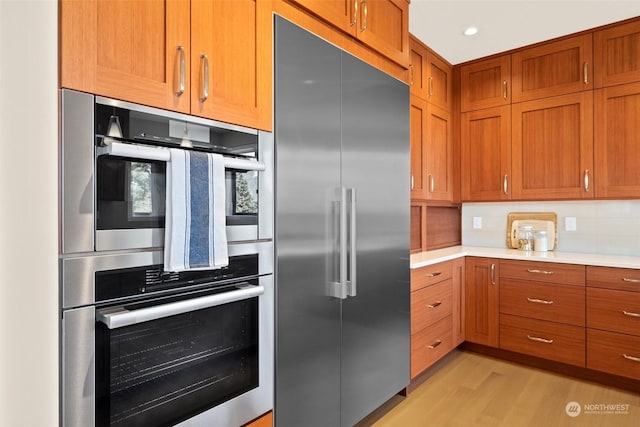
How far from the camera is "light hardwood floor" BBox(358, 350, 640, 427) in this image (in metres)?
2.25

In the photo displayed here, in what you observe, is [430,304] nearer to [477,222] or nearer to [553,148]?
[477,222]

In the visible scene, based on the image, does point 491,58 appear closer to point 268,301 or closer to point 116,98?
point 268,301

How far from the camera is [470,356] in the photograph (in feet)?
10.5

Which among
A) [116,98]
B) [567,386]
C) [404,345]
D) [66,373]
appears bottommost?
[567,386]

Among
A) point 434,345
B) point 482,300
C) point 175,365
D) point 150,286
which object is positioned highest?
point 150,286

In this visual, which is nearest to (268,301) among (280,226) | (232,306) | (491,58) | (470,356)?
(232,306)

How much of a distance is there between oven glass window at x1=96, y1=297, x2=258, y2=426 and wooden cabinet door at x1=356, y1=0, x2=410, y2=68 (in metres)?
1.53

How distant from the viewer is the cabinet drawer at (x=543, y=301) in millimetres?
2727

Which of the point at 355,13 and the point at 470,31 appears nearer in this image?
the point at 355,13

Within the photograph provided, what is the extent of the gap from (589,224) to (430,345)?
1.74 meters

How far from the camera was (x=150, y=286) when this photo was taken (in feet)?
3.81

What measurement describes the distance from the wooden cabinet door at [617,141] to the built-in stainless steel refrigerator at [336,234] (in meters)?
1.67

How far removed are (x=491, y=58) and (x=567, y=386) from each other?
105 inches

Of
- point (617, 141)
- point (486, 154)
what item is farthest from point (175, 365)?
point (617, 141)
